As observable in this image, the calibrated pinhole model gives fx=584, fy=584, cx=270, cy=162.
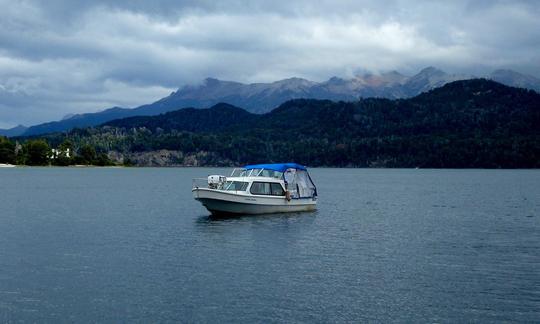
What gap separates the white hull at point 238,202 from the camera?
2881 inches

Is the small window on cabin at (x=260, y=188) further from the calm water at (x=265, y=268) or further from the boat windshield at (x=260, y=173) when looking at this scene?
Answer: the calm water at (x=265, y=268)

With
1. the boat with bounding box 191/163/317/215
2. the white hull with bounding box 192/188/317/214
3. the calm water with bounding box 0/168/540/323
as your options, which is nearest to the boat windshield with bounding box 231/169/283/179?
the boat with bounding box 191/163/317/215

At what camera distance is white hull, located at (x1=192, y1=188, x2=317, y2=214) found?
73.2m

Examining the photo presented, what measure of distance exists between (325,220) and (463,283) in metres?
38.9

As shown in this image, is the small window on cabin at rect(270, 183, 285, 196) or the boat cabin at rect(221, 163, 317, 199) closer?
the boat cabin at rect(221, 163, 317, 199)

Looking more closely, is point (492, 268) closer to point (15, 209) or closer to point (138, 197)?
point (15, 209)

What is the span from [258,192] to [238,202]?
13.4 feet

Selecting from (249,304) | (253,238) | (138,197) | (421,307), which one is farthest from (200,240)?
(138,197)

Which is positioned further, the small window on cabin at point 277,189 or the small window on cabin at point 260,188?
the small window on cabin at point 277,189

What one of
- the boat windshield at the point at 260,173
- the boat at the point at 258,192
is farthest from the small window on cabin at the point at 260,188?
the boat windshield at the point at 260,173

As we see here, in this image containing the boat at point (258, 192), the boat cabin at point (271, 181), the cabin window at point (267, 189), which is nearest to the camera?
the boat at point (258, 192)

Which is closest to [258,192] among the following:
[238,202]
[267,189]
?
[267,189]

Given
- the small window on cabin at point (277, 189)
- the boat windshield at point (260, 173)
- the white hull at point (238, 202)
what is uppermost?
Answer: the boat windshield at point (260, 173)

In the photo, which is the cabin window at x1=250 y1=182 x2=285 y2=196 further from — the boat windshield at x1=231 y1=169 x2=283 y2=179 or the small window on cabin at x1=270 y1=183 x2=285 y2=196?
the boat windshield at x1=231 y1=169 x2=283 y2=179
